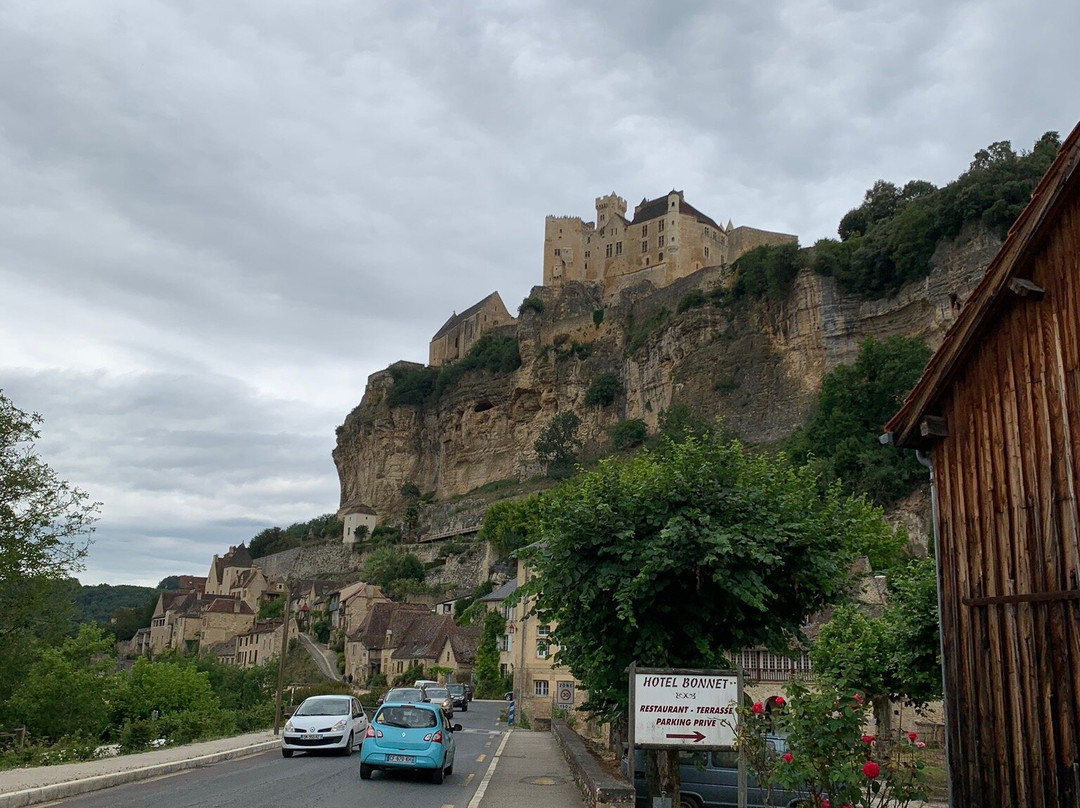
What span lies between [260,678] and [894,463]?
124ft

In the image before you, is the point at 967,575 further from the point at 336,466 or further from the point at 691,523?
the point at 336,466

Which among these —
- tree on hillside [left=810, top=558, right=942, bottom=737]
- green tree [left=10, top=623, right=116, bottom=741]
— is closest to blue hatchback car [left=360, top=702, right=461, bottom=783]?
tree on hillside [left=810, top=558, right=942, bottom=737]

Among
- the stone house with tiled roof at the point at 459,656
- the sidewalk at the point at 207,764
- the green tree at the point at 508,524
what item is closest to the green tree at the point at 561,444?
the green tree at the point at 508,524

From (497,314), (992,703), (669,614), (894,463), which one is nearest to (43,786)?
(669,614)

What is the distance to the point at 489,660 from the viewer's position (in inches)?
2341

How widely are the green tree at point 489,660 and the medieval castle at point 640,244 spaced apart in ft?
166

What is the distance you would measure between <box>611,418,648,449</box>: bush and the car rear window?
64.9 meters

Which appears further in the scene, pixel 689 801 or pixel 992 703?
pixel 689 801

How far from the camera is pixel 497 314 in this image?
124250 mm

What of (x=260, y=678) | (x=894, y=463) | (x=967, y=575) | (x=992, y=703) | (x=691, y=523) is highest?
(x=894, y=463)

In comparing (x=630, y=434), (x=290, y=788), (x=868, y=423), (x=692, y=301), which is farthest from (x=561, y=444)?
(x=290, y=788)

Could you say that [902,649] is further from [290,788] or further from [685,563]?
[290,788]

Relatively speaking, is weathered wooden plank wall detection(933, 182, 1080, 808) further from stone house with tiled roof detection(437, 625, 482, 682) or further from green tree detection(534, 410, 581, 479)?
green tree detection(534, 410, 581, 479)

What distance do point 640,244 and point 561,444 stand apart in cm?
2819
